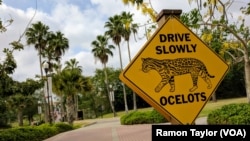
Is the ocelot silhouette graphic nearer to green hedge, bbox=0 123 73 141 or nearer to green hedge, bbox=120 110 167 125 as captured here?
green hedge, bbox=0 123 73 141

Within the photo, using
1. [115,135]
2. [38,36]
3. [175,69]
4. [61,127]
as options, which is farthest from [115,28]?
[175,69]

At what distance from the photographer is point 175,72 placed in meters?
3.92

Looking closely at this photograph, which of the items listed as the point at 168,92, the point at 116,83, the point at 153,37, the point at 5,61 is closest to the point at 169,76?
the point at 168,92

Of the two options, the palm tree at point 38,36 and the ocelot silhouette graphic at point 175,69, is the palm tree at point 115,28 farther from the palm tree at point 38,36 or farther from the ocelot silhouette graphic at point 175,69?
the ocelot silhouette graphic at point 175,69

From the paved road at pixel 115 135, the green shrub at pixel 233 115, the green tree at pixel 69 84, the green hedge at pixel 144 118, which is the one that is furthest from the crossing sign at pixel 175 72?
the green tree at pixel 69 84

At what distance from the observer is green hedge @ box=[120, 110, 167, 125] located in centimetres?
2747

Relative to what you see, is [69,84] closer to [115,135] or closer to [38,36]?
[38,36]

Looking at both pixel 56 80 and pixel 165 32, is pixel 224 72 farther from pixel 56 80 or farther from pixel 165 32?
pixel 56 80

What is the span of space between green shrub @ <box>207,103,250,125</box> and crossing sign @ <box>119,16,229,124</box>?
10.1 meters

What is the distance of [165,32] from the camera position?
4.05 m

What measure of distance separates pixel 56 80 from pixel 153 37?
39.1 meters

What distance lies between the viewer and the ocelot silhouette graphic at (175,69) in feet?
12.6

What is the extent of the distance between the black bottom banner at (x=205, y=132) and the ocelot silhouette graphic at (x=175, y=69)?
0.44m

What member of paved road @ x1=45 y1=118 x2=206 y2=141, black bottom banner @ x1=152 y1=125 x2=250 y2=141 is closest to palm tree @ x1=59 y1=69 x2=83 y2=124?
paved road @ x1=45 y1=118 x2=206 y2=141
